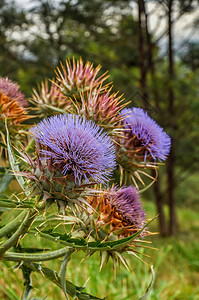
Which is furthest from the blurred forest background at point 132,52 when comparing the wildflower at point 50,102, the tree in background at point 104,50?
the wildflower at point 50,102

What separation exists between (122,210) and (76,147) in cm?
30

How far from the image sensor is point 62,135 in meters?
0.73

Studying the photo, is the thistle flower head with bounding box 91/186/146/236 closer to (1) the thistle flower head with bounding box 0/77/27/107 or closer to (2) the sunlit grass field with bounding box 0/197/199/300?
(2) the sunlit grass field with bounding box 0/197/199/300

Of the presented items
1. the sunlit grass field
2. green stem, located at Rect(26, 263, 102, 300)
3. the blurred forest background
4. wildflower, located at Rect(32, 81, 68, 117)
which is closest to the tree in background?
the blurred forest background

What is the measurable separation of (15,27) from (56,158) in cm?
428

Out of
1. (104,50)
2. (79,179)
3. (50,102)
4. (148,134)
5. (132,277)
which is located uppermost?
(104,50)

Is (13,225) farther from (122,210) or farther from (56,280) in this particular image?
(122,210)

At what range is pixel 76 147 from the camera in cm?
73

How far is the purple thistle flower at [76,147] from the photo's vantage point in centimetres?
72

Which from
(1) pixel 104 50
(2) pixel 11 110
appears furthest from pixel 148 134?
(1) pixel 104 50

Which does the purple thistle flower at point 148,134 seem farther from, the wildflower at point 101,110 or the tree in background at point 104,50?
the tree in background at point 104,50

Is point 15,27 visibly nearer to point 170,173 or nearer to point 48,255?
point 170,173

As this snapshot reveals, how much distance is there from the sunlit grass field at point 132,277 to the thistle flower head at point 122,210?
13 cm

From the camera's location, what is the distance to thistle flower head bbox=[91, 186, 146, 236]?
92 centimetres
